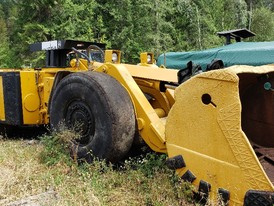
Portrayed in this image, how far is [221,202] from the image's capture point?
108 inches

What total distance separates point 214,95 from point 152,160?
130 cm

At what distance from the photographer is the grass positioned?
3084 millimetres

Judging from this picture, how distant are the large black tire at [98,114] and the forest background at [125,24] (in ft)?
46.5

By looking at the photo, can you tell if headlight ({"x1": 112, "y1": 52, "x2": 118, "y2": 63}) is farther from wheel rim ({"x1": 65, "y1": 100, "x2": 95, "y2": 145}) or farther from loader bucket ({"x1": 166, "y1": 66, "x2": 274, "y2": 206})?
loader bucket ({"x1": 166, "y1": 66, "x2": 274, "y2": 206})

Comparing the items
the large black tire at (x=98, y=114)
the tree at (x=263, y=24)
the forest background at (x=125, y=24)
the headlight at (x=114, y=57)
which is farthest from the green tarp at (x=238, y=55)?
the tree at (x=263, y=24)

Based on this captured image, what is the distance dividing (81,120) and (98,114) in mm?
335

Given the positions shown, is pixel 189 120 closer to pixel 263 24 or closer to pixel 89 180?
pixel 89 180

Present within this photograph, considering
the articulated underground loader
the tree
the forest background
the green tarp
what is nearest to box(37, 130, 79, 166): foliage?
the articulated underground loader

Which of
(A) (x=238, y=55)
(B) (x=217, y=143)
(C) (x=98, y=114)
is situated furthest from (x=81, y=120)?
(A) (x=238, y=55)

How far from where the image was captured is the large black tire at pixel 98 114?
138 inches

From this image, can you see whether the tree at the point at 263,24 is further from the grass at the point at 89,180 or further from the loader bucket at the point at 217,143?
the loader bucket at the point at 217,143

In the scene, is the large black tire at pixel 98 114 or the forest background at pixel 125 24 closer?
the large black tire at pixel 98 114

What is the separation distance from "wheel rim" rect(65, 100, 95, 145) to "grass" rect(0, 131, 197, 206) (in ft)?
0.87

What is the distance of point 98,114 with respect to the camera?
11.8ft
